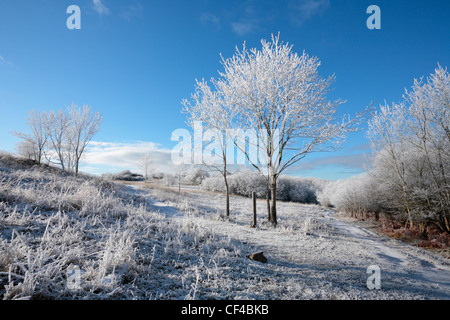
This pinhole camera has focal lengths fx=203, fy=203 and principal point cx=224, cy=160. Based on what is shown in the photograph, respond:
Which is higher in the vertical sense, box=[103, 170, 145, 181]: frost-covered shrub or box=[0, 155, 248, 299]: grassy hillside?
box=[103, 170, 145, 181]: frost-covered shrub

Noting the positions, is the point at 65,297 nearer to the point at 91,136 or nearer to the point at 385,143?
the point at 385,143

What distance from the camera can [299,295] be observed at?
10.9 ft

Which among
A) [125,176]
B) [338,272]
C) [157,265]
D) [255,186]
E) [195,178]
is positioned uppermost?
[125,176]

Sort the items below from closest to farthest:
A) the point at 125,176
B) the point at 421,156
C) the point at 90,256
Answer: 1. the point at 90,256
2. the point at 421,156
3. the point at 125,176

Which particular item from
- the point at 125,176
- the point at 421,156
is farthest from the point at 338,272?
the point at 125,176

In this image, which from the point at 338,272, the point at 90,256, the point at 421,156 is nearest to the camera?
the point at 90,256

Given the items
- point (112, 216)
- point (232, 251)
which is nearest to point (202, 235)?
point (232, 251)

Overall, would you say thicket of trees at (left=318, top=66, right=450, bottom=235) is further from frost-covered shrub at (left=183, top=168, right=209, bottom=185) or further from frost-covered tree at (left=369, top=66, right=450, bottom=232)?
frost-covered shrub at (left=183, top=168, right=209, bottom=185)

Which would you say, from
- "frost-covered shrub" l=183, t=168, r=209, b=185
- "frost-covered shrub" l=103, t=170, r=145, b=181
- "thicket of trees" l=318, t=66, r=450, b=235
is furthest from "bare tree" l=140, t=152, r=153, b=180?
"thicket of trees" l=318, t=66, r=450, b=235

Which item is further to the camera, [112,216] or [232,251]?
[112,216]

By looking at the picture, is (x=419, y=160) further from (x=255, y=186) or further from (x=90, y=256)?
(x=255, y=186)

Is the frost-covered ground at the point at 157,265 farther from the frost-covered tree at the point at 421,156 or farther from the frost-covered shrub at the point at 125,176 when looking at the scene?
the frost-covered shrub at the point at 125,176

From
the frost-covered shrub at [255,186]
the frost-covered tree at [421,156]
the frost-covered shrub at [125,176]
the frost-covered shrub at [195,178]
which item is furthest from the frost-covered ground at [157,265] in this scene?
the frost-covered shrub at [125,176]
